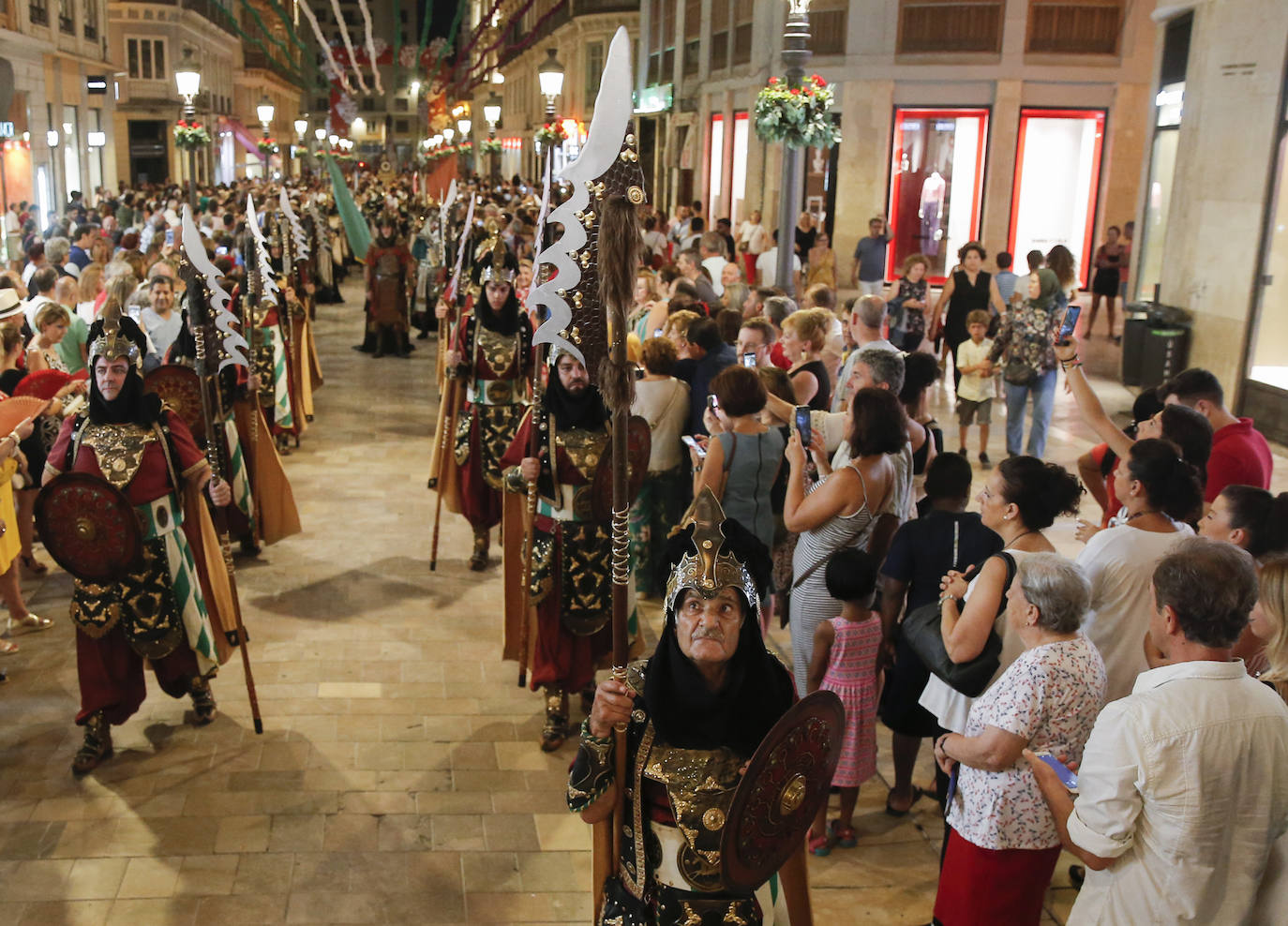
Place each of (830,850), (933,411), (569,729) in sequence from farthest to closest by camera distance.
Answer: (933,411)
(569,729)
(830,850)

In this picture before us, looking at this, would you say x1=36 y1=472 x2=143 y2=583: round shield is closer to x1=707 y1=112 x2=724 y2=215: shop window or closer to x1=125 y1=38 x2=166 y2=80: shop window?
x1=707 y1=112 x2=724 y2=215: shop window

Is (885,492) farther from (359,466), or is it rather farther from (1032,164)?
(1032,164)

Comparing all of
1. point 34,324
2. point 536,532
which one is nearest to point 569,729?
point 536,532

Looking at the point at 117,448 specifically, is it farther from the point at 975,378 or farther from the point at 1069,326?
the point at 975,378

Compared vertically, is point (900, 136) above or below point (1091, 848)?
above

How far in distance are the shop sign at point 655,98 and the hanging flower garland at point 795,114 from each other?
69.5 ft

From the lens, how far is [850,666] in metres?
4.95

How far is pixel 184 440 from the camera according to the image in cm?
579

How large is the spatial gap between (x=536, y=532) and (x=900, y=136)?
709 inches

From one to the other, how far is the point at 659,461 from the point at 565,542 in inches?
60.3

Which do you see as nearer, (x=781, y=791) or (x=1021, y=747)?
(x=781, y=791)

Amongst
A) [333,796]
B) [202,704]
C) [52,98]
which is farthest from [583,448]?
[52,98]

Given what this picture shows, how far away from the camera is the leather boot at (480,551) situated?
345 inches

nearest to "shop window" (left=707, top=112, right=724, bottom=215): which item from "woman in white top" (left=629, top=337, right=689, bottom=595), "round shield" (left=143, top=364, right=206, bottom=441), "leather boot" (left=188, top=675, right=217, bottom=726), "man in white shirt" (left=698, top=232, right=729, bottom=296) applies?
"man in white shirt" (left=698, top=232, right=729, bottom=296)
